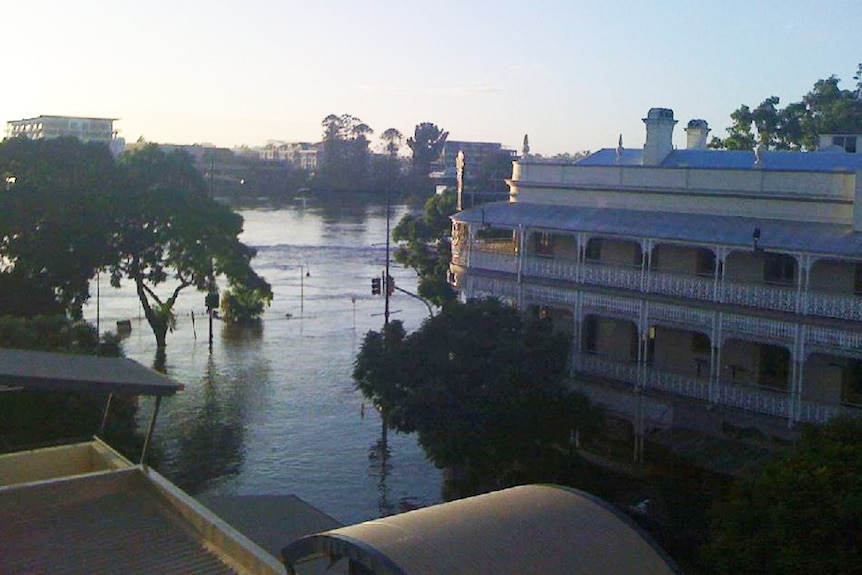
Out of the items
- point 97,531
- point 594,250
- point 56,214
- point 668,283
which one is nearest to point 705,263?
point 668,283

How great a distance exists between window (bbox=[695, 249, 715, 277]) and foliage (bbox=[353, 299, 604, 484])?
13.5 feet

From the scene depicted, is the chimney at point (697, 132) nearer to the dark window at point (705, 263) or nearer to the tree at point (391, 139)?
the dark window at point (705, 263)

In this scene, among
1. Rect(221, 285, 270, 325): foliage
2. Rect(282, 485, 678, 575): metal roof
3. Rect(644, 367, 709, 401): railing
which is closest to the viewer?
Rect(282, 485, 678, 575): metal roof

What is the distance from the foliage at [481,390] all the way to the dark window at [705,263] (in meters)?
4.12

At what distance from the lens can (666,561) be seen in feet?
29.9

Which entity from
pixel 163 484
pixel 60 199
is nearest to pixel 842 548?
pixel 163 484

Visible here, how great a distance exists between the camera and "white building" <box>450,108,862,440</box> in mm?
23500

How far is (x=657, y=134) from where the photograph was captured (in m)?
29.7

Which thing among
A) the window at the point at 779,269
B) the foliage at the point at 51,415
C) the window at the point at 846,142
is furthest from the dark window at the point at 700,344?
the foliage at the point at 51,415

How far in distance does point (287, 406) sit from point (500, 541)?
1123 inches

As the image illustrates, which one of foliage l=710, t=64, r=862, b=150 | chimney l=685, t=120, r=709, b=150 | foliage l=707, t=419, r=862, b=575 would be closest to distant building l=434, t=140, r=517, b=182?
foliage l=710, t=64, r=862, b=150

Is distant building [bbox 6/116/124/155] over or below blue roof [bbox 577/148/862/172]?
over

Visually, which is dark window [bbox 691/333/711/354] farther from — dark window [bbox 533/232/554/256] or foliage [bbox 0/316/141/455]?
foliage [bbox 0/316/141/455]

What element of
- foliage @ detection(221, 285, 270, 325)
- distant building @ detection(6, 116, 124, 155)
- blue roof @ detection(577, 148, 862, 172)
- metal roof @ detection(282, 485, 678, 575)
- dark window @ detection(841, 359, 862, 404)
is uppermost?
distant building @ detection(6, 116, 124, 155)
